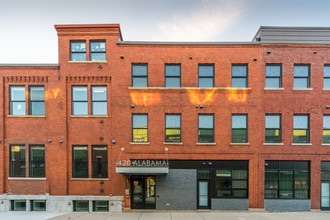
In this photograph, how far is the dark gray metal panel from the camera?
1432 cm

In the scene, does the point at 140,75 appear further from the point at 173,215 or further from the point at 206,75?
the point at 173,215

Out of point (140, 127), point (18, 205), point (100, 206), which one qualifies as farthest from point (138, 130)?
point (18, 205)

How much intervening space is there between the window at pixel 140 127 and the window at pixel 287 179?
358 inches

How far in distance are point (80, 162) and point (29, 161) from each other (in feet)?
12.1

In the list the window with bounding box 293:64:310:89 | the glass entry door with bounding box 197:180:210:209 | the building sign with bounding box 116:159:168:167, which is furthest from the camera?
the window with bounding box 293:64:310:89

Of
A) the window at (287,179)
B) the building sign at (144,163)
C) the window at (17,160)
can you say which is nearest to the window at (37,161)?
the window at (17,160)

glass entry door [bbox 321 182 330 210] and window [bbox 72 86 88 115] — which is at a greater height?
window [bbox 72 86 88 115]

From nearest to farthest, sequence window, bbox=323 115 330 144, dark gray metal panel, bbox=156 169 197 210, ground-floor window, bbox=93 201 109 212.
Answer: dark gray metal panel, bbox=156 169 197 210, ground-floor window, bbox=93 201 109 212, window, bbox=323 115 330 144

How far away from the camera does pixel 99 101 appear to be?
48.8ft

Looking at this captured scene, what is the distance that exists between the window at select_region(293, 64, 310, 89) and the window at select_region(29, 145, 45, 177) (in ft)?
62.9

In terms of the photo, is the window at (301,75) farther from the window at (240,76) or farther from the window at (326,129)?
the window at (240,76)

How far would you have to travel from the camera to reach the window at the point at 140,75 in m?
14.9

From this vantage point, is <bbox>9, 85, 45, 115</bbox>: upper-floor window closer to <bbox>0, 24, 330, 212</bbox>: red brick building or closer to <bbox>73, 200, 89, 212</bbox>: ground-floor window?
<bbox>0, 24, 330, 212</bbox>: red brick building

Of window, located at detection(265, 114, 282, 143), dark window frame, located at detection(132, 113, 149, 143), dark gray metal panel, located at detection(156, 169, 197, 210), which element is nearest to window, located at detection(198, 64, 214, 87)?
dark window frame, located at detection(132, 113, 149, 143)
